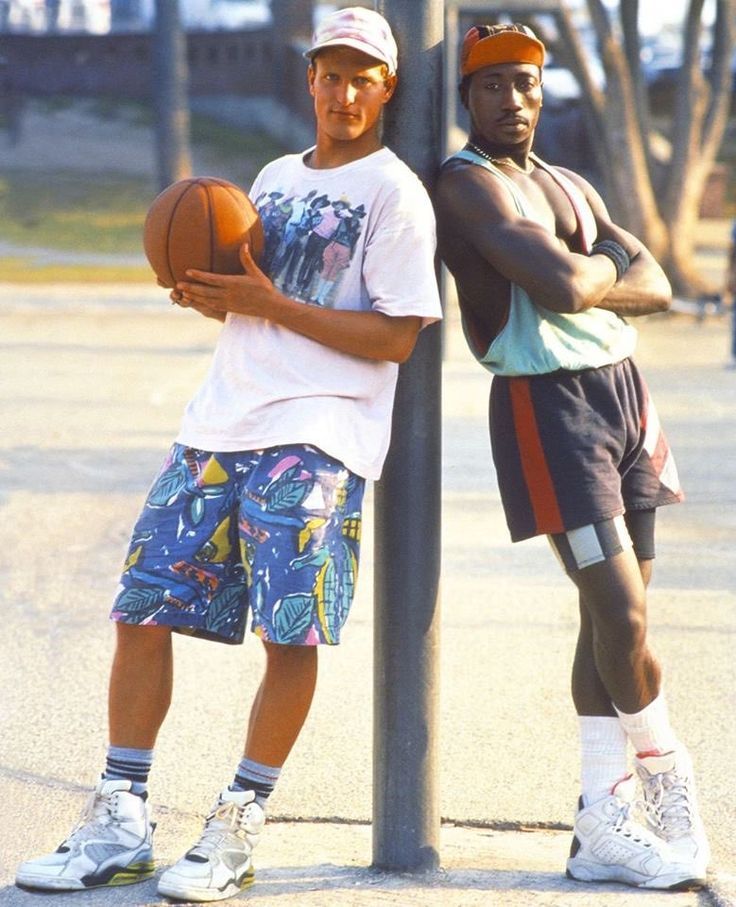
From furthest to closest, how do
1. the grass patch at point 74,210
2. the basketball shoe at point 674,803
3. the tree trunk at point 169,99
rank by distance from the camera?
the grass patch at point 74,210 < the tree trunk at point 169,99 < the basketball shoe at point 674,803

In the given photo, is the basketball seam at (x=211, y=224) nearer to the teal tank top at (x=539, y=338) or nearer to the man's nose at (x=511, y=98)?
the teal tank top at (x=539, y=338)

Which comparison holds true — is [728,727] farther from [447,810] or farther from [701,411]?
[701,411]

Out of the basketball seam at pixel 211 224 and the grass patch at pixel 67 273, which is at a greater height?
the basketball seam at pixel 211 224

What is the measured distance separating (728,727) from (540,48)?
233 centimetres

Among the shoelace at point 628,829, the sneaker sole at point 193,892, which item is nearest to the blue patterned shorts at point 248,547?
the sneaker sole at point 193,892

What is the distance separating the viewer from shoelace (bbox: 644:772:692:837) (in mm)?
3730

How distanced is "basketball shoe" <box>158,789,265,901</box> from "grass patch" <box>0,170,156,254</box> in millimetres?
25774

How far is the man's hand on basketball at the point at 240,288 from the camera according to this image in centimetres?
341

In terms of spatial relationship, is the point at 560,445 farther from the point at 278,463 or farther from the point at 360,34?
the point at 360,34

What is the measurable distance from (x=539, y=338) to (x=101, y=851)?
4.87 ft

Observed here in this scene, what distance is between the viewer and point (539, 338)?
3.51m

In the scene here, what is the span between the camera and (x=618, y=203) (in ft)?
69.7

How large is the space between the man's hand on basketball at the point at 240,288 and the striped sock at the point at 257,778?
99 cm

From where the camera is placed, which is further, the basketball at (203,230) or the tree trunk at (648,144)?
the tree trunk at (648,144)
